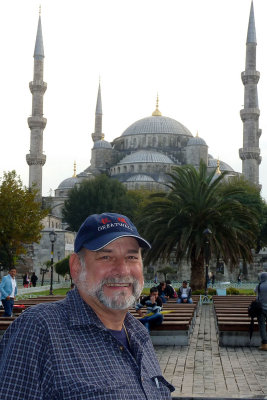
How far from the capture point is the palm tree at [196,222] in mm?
22047

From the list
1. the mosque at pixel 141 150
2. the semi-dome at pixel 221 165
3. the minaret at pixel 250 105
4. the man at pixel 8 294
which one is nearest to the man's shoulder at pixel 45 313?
the man at pixel 8 294

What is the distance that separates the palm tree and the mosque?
25730 mm

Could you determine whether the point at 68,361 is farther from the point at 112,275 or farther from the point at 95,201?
the point at 95,201

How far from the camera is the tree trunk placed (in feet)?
74.6

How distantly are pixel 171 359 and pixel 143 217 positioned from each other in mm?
14551

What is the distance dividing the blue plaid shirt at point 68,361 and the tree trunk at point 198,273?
68.0 ft

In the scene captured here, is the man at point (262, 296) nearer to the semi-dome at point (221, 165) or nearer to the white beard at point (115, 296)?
the white beard at point (115, 296)

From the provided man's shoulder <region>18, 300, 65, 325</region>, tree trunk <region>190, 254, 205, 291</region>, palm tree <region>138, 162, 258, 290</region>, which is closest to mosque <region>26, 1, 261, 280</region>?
tree trunk <region>190, 254, 205, 291</region>

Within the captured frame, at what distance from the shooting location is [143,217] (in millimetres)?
23344

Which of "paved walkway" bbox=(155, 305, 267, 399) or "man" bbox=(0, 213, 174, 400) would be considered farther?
"paved walkway" bbox=(155, 305, 267, 399)

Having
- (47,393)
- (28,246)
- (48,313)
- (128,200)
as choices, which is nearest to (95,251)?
(48,313)

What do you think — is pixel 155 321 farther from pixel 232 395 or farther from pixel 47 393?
pixel 47 393

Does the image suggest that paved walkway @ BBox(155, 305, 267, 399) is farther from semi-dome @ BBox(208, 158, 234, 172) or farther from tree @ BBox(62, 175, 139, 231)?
semi-dome @ BBox(208, 158, 234, 172)

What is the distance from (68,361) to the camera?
1.87 m
